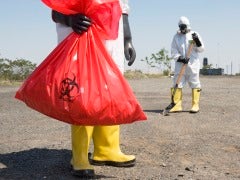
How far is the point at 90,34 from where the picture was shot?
3.27 metres

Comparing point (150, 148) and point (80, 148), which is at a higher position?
point (80, 148)

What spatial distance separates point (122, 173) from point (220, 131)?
2.41 meters

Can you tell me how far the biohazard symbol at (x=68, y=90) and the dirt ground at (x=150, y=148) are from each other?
0.76 metres

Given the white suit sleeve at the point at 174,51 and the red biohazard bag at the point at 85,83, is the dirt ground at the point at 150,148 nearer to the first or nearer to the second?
the red biohazard bag at the point at 85,83

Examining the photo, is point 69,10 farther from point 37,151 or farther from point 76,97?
point 37,151

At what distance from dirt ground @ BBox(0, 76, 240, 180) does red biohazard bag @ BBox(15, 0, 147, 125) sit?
630 mm

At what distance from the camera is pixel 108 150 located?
151 inches

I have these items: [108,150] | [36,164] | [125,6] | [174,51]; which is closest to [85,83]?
[108,150]

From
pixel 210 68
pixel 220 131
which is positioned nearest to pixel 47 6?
pixel 220 131

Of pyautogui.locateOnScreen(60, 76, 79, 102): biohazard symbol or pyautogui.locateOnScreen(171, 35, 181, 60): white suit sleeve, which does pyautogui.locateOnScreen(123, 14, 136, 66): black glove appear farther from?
pyautogui.locateOnScreen(171, 35, 181, 60): white suit sleeve

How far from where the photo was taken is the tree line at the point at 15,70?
72.0 ft

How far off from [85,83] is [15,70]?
783 inches

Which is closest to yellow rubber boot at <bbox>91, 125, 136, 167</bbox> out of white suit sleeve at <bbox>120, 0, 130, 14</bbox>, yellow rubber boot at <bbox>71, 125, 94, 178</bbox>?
yellow rubber boot at <bbox>71, 125, 94, 178</bbox>

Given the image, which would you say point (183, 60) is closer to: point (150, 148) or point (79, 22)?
point (150, 148)
